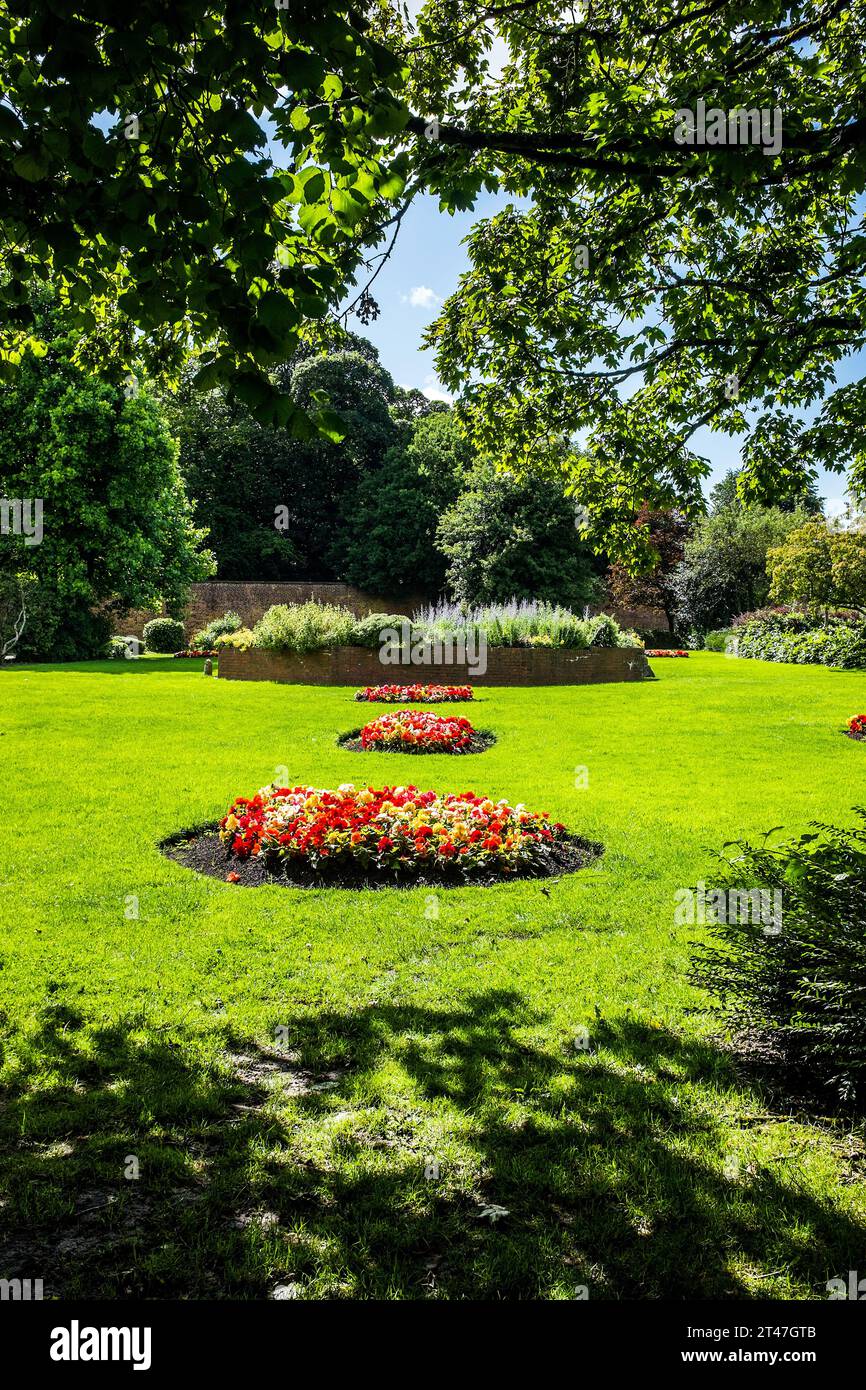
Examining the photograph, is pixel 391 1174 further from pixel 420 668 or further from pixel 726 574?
pixel 726 574

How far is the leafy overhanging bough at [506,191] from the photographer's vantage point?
2807 millimetres

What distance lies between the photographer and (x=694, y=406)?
8.48m

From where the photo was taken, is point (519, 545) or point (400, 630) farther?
point (519, 545)

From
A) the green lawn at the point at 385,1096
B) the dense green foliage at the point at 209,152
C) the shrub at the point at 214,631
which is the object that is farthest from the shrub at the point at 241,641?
the dense green foliage at the point at 209,152

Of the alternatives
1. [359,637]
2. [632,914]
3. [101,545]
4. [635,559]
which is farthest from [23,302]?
[101,545]

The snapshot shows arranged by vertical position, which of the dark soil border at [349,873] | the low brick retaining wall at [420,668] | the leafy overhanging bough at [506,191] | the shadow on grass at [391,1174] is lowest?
the shadow on grass at [391,1174]

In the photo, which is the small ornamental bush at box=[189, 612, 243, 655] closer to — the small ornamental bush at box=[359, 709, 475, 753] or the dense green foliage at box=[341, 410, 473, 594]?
the dense green foliage at box=[341, 410, 473, 594]

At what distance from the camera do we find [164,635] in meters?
34.1

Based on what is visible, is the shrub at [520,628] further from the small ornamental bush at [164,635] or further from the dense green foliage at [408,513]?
the dense green foliage at [408,513]

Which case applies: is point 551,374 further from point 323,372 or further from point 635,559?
point 323,372

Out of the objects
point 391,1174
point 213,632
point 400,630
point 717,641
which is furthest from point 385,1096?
point 717,641

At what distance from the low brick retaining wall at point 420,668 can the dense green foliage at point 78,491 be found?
34.0 ft

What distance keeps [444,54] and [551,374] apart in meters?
2.77

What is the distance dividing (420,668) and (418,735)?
696cm
